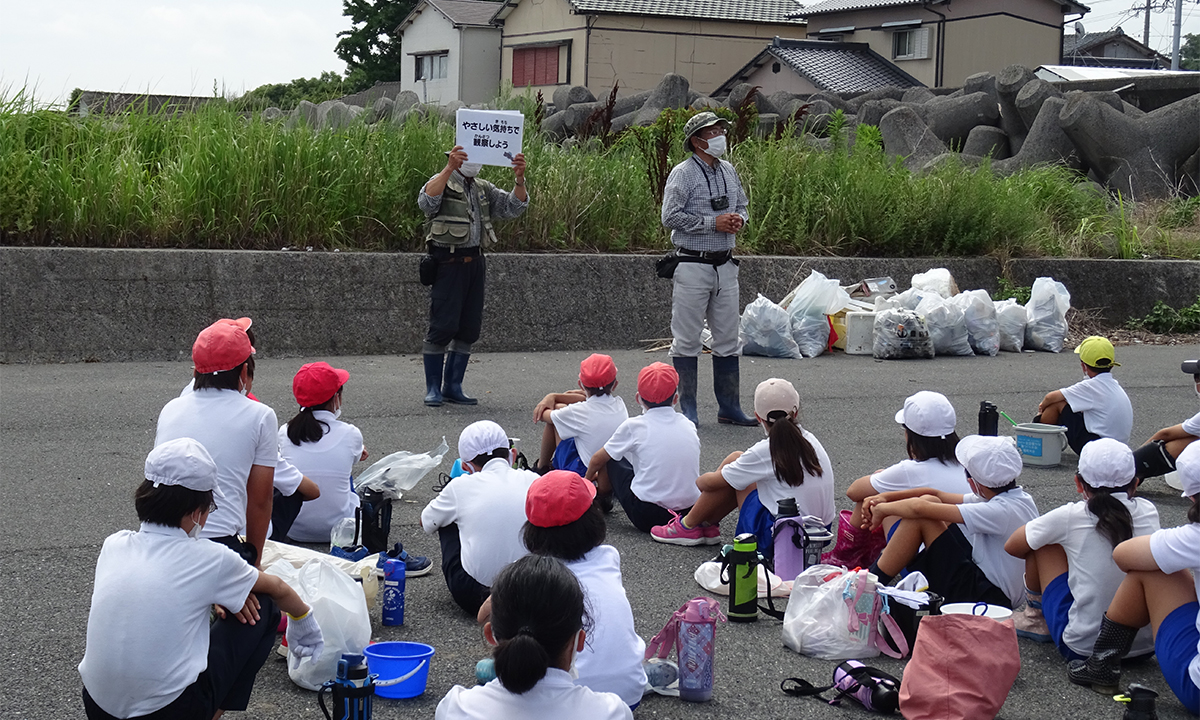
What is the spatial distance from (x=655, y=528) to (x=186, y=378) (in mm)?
5172

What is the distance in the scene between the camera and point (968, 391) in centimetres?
1034

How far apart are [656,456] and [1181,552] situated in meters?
2.66

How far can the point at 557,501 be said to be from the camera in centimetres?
378

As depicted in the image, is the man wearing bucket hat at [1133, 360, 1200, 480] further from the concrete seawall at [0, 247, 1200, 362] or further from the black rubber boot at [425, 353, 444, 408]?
A: the concrete seawall at [0, 247, 1200, 362]

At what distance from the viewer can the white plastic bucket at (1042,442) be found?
300 inches

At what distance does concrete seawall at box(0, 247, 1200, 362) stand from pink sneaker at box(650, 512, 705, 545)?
5913 mm

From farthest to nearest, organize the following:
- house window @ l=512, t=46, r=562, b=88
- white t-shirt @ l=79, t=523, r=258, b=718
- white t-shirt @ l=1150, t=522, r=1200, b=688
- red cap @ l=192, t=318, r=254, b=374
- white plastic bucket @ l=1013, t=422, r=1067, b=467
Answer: house window @ l=512, t=46, r=562, b=88, white plastic bucket @ l=1013, t=422, r=1067, b=467, red cap @ l=192, t=318, r=254, b=374, white t-shirt @ l=1150, t=522, r=1200, b=688, white t-shirt @ l=79, t=523, r=258, b=718

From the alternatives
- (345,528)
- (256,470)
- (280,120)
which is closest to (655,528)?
(345,528)

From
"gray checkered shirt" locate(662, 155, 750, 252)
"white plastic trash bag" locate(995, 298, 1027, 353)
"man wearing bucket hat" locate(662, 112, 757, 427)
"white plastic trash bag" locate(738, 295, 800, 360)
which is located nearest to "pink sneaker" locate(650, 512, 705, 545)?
"man wearing bucket hat" locate(662, 112, 757, 427)

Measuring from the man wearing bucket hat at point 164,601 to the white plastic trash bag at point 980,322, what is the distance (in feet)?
33.2

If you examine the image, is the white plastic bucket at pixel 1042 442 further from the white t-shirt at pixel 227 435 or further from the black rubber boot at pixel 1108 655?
the white t-shirt at pixel 227 435

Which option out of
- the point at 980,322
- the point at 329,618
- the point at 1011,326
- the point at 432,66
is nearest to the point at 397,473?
the point at 329,618

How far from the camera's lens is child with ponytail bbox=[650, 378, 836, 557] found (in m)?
5.46

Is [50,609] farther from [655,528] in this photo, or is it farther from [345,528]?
[655,528]
